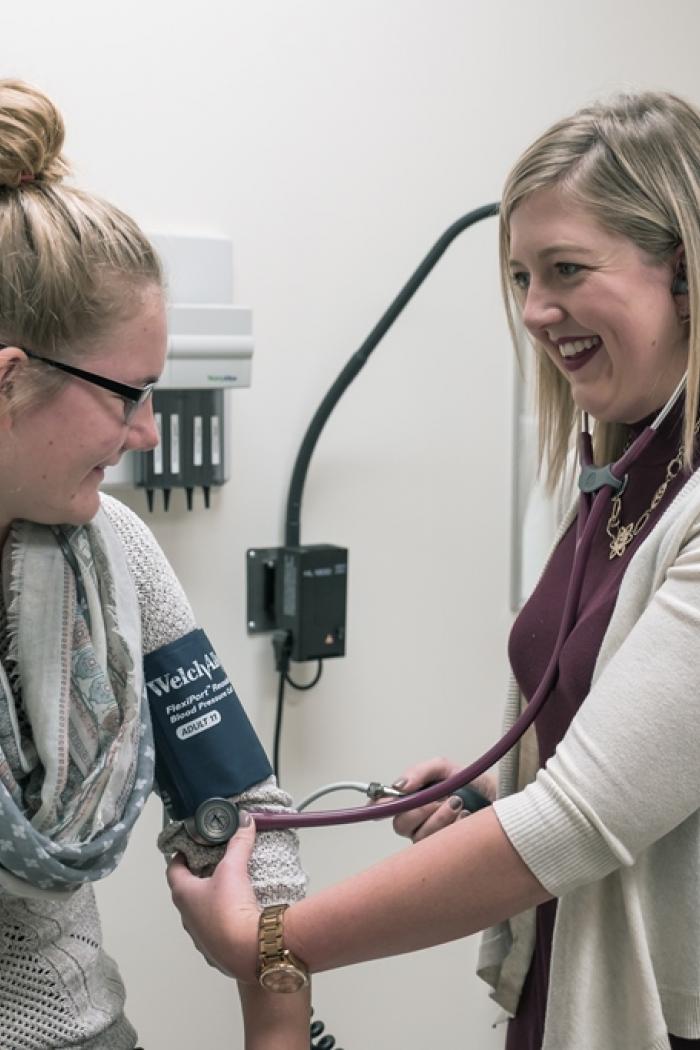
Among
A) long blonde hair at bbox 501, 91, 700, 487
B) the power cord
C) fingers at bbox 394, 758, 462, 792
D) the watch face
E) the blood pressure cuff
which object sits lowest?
the power cord

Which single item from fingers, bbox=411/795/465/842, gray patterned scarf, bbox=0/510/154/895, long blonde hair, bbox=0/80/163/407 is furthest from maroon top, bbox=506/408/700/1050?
long blonde hair, bbox=0/80/163/407

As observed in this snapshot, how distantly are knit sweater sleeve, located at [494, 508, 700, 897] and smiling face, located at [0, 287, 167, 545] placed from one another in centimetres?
48

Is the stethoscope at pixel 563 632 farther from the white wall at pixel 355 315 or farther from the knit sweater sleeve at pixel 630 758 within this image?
the white wall at pixel 355 315

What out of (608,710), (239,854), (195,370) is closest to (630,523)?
(608,710)

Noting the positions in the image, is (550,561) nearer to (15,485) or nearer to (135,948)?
(15,485)

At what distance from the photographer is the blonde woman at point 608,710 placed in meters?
1.07

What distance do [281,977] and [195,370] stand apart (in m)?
0.93

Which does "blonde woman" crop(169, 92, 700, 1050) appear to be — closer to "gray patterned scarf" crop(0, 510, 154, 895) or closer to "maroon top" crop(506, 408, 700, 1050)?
"maroon top" crop(506, 408, 700, 1050)

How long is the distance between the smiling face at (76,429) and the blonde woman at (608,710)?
1.34ft

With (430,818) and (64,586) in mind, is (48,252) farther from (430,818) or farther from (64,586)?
(430,818)

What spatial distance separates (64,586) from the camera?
1126 mm

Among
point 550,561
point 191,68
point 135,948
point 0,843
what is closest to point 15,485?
point 0,843

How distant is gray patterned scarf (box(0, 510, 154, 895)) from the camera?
1.08 m

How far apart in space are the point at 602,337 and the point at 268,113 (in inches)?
36.6
